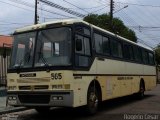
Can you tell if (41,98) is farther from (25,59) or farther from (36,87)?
(25,59)

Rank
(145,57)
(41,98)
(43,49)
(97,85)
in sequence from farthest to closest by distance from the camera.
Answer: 1. (145,57)
2. (97,85)
3. (43,49)
4. (41,98)

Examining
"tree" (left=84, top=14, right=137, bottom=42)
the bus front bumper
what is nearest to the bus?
the bus front bumper

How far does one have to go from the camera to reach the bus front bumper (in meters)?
11.8

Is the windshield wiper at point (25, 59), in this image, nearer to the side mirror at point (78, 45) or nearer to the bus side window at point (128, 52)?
the side mirror at point (78, 45)

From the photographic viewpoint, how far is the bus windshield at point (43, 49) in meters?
12.2

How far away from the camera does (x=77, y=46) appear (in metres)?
12.4

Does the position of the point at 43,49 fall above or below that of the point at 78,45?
below

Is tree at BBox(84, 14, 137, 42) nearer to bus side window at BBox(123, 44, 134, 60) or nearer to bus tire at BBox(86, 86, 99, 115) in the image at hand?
bus side window at BBox(123, 44, 134, 60)

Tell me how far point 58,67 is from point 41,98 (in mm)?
1135

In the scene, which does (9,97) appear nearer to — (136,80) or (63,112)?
(63,112)

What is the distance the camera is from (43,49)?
12523 millimetres

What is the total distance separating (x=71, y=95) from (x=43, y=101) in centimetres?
97

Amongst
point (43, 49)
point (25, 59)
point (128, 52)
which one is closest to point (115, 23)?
point (128, 52)

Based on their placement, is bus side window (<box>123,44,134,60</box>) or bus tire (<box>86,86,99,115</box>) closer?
bus tire (<box>86,86,99,115</box>)
